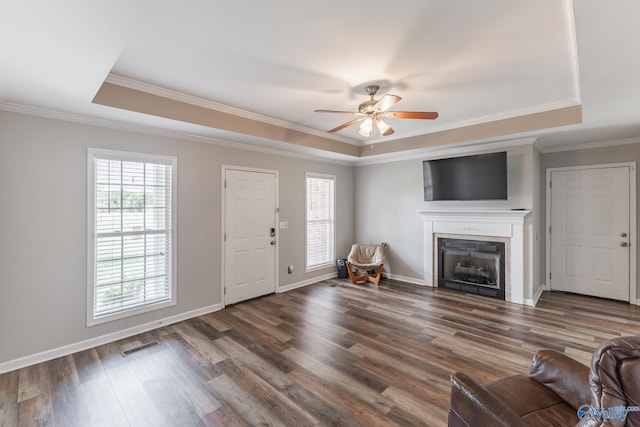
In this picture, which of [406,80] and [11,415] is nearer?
[11,415]

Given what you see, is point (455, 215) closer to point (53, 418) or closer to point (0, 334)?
point (53, 418)

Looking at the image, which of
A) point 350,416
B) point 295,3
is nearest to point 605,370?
point 350,416

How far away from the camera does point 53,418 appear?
204 cm

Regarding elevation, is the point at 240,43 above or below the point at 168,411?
above

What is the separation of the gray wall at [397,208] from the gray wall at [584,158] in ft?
3.76

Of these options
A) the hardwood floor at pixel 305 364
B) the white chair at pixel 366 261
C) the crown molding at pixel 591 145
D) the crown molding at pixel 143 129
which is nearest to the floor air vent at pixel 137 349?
the hardwood floor at pixel 305 364

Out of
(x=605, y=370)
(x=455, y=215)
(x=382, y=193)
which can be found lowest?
(x=605, y=370)

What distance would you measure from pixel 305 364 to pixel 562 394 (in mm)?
1890

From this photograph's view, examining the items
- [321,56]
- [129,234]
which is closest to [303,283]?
[129,234]

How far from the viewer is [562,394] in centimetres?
154

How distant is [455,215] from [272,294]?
132 inches

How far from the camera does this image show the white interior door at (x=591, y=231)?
13.9 feet

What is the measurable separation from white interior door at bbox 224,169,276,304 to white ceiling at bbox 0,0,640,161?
103 cm

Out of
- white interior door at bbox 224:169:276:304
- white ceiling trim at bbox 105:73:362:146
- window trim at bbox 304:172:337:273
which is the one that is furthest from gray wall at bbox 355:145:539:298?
white interior door at bbox 224:169:276:304
